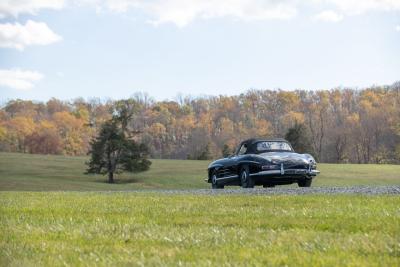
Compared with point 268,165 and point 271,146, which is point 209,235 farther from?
point 271,146

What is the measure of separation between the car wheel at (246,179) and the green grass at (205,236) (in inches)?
385

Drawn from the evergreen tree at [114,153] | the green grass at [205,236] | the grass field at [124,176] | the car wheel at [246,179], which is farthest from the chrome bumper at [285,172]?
the evergreen tree at [114,153]

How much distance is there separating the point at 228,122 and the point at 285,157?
124548 millimetres

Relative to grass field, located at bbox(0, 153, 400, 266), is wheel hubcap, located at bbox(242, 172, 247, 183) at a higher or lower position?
higher

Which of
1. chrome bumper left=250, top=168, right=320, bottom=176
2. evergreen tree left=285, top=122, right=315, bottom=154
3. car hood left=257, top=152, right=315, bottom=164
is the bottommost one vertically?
chrome bumper left=250, top=168, right=320, bottom=176

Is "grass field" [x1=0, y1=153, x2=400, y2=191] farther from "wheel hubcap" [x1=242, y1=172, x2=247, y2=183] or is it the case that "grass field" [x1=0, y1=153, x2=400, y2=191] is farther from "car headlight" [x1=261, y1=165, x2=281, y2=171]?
"car headlight" [x1=261, y1=165, x2=281, y2=171]

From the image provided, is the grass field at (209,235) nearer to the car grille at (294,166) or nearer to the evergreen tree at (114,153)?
the car grille at (294,166)

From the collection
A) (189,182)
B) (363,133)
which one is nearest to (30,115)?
(363,133)

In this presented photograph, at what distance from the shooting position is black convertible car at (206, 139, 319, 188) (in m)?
20.8

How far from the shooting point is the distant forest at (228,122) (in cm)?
12006

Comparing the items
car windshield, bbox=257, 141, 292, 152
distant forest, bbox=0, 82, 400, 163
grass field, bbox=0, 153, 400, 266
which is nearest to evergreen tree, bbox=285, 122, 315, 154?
distant forest, bbox=0, 82, 400, 163

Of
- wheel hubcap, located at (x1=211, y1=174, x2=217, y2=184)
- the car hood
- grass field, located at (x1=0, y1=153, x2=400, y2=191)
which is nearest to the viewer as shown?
Answer: the car hood

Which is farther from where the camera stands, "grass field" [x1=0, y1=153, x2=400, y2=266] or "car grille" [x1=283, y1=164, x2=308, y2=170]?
"car grille" [x1=283, y1=164, x2=308, y2=170]

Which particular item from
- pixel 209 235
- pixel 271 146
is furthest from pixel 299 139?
pixel 209 235
